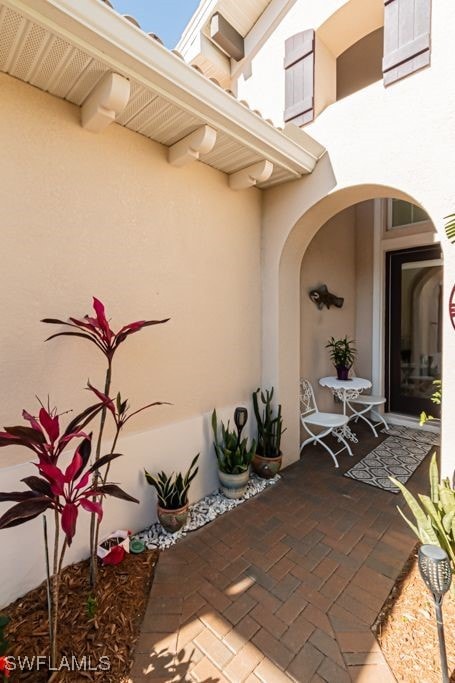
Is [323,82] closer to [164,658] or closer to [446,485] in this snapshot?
[446,485]

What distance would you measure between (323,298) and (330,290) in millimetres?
406

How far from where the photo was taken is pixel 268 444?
156 inches

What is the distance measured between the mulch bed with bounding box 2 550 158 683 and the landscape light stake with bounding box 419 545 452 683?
69.1 inches

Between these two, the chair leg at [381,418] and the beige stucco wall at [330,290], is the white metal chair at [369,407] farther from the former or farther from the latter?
the beige stucco wall at [330,290]

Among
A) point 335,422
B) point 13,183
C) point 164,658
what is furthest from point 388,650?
point 13,183

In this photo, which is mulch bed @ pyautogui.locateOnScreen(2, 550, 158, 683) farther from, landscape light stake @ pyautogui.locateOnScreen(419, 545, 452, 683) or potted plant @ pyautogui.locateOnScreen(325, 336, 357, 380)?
potted plant @ pyautogui.locateOnScreen(325, 336, 357, 380)

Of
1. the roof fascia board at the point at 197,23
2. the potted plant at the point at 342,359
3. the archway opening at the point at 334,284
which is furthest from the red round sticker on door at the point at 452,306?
the roof fascia board at the point at 197,23

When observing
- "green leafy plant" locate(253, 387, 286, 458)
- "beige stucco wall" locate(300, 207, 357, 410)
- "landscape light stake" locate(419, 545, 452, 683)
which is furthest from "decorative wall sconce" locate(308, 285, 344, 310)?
"landscape light stake" locate(419, 545, 452, 683)

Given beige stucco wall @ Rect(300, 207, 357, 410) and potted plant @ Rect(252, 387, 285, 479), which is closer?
potted plant @ Rect(252, 387, 285, 479)

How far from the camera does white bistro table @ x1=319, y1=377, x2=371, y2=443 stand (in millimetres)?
4829

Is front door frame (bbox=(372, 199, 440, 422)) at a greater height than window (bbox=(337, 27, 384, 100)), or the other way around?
window (bbox=(337, 27, 384, 100))

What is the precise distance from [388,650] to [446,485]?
1.11 metres

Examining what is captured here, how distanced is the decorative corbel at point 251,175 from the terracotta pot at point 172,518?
3430mm

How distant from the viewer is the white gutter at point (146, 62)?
6.03ft
